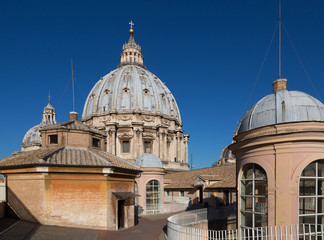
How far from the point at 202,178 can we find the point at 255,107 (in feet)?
65.4

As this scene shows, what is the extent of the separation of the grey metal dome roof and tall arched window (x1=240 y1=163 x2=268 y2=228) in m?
2.00

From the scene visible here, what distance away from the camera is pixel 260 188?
1089cm

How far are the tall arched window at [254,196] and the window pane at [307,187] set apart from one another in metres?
1.47

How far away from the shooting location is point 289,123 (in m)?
10.1

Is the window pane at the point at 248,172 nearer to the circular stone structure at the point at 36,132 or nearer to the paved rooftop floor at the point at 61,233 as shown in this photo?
the paved rooftop floor at the point at 61,233

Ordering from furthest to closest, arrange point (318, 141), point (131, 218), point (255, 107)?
point (131, 218), point (255, 107), point (318, 141)

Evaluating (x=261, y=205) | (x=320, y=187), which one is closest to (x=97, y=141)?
(x=261, y=205)

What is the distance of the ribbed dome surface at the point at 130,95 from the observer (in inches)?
2208

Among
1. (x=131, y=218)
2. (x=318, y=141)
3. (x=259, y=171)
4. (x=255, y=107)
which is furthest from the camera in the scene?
(x=131, y=218)

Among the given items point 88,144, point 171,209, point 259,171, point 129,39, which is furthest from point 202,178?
point 129,39

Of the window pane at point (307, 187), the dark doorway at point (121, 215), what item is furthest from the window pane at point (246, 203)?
the dark doorway at point (121, 215)

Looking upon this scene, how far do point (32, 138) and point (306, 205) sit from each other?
2762 inches

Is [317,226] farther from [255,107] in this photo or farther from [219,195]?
[219,195]

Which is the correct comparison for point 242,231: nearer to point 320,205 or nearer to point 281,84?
point 320,205
